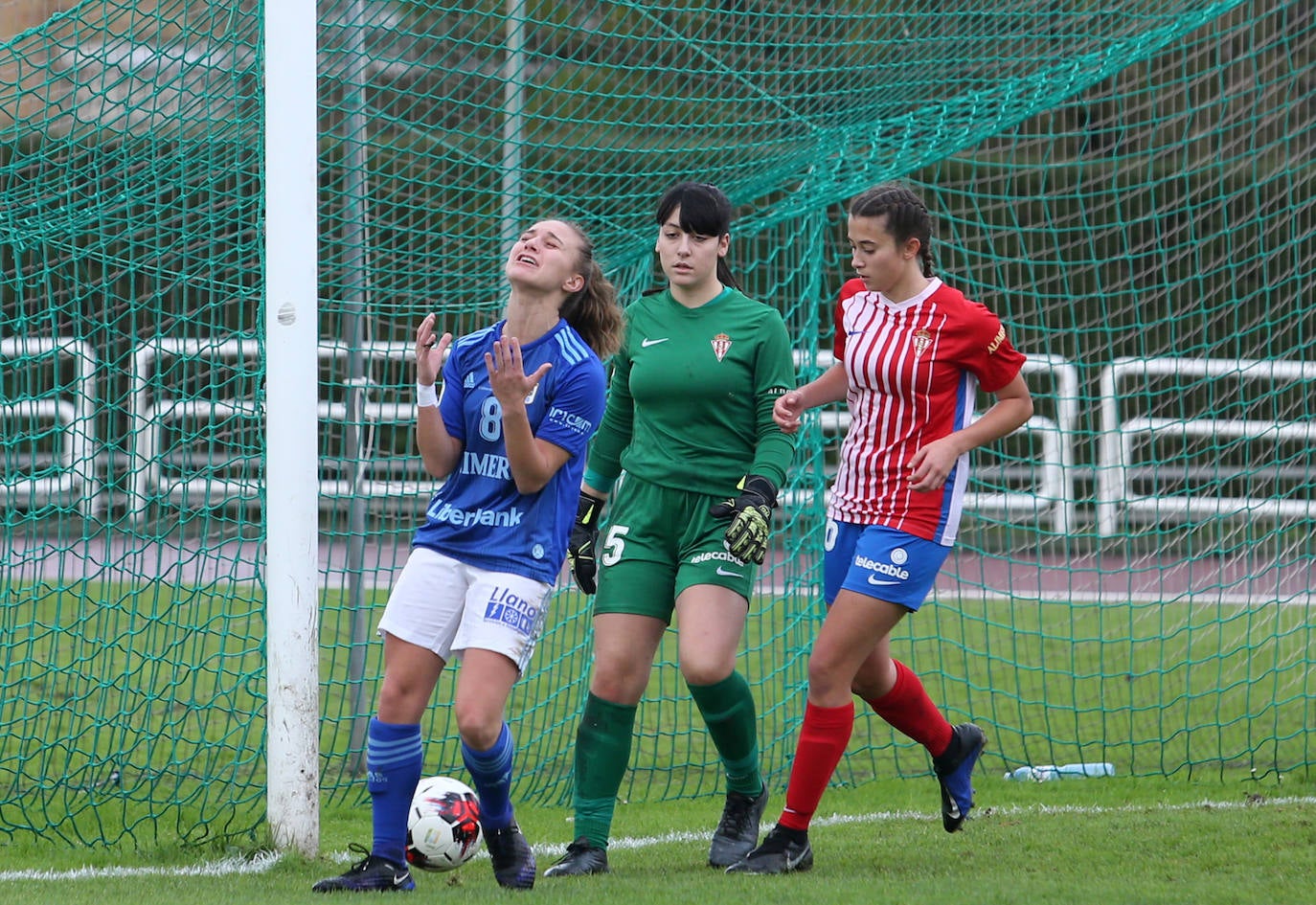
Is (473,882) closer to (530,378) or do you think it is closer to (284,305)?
(530,378)

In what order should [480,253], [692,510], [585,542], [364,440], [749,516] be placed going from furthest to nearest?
[364,440] → [480,253] → [585,542] → [692,510] → [749,516]

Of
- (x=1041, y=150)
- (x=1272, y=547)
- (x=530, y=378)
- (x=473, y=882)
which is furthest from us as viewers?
(x=1041, y=150)

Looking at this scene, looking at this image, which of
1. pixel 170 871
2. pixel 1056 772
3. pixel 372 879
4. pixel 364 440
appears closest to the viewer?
pixel 372 879

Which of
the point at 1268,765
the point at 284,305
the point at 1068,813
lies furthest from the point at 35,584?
the point at 1268,765

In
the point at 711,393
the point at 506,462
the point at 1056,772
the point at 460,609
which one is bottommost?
the point at 1056,772

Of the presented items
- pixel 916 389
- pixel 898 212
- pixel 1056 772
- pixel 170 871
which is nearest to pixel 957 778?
pixel 916 389

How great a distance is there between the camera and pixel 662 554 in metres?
4.21

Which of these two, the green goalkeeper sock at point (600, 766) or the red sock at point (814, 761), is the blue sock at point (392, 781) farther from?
the red sock at point (814, 761)

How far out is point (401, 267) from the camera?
5.79 m

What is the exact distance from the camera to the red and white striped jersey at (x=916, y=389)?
13.3ft

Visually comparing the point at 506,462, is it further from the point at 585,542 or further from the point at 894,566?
the point at 894,566

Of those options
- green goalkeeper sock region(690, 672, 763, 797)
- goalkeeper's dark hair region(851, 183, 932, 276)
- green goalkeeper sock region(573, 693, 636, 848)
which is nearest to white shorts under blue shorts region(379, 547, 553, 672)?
green goalkeeper sock region(573, 693, 636, 848)

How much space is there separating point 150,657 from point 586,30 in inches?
106

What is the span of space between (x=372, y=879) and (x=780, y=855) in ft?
3.62
